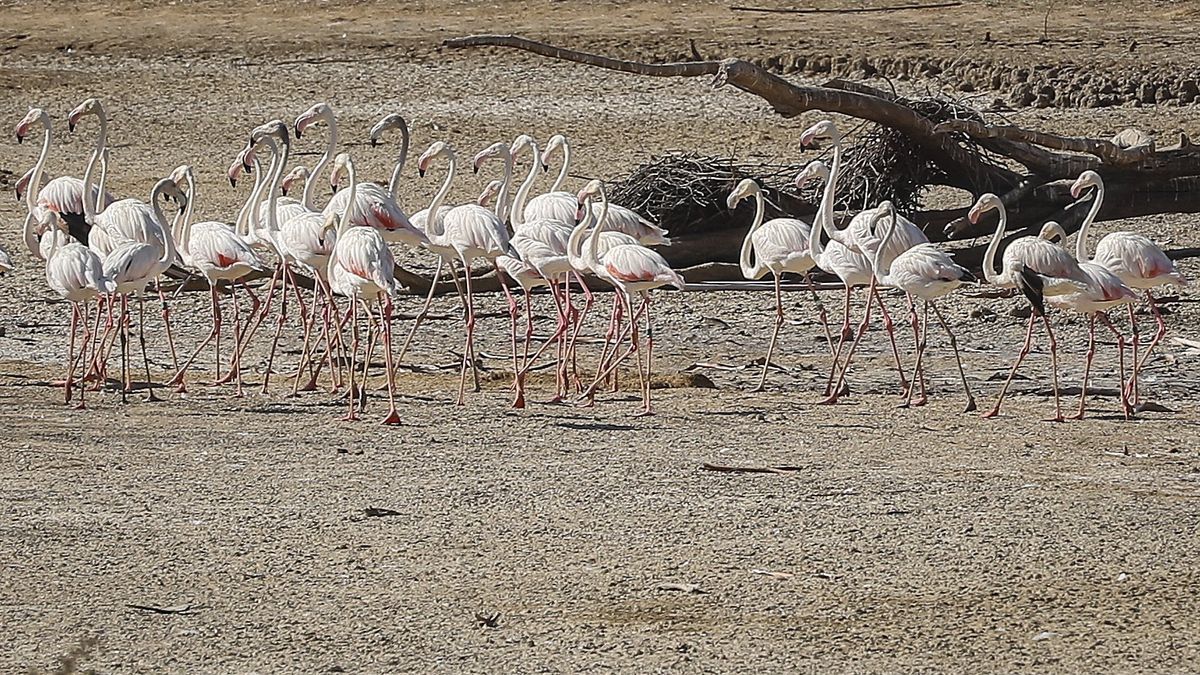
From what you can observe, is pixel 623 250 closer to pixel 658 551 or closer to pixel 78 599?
pixel 658 551

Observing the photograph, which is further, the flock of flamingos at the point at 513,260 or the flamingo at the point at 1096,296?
the flock of flamingos at the point at 513,260

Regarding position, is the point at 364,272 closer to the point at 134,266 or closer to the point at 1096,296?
the point at 134,266

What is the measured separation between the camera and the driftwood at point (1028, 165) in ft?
41.3

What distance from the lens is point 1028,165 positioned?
13.5 meters

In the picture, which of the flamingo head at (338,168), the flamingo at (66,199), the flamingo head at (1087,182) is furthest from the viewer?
the flamingo at (66,199)

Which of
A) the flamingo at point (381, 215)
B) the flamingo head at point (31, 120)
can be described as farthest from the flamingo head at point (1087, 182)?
the flamingo head at point (31, 120)

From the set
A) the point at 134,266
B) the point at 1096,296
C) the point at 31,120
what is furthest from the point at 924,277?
the point at 31,120

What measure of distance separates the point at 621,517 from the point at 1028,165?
24.0 feet

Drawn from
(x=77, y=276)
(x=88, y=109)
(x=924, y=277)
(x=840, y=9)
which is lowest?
(x=77, y=276)

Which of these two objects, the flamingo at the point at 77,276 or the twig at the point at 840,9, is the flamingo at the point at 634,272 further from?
the twig at the point at 840,9

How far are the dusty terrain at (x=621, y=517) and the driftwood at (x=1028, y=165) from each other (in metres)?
0.71

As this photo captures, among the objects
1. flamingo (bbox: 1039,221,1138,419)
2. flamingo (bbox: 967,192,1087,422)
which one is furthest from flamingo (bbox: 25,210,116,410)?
flamingo (bbox: 1039,221,1138,419)

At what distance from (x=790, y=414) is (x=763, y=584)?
3.43m

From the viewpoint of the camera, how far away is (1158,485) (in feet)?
24.6
